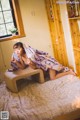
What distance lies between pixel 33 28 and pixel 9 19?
0.54 metres

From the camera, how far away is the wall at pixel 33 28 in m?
3.88

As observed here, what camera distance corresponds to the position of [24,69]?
3.09m

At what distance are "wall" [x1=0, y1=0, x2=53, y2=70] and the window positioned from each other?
11 centimetres

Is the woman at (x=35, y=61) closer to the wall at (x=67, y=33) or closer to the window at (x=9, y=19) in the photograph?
the wall at (x=67, y=33)

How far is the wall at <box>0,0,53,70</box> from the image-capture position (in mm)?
3881

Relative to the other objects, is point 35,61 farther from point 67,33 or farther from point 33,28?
point 33,28

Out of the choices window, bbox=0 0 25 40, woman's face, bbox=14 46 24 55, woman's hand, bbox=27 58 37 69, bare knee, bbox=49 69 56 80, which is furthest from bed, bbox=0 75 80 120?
window, bbox=0 0 25 40

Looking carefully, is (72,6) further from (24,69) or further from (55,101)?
(55,101)

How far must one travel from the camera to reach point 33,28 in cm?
400

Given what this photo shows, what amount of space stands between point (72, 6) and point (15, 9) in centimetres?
132

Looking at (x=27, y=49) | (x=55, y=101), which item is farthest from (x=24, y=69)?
(x=55, y=101)

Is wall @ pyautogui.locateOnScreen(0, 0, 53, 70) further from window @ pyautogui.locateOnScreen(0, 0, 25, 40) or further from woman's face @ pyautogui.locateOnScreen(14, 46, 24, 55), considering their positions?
woman's face @ pyautogui.locateOnScreen(14, 46, 24, 55)

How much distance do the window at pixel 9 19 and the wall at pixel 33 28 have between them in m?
0.11

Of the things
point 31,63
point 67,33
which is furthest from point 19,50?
point 67,33
